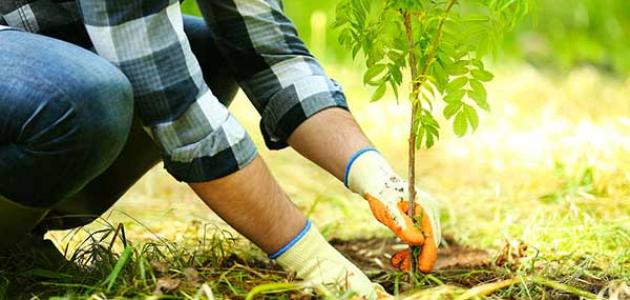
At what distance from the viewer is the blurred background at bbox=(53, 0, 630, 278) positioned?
7.23 ft

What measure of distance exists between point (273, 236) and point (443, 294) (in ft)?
0.90

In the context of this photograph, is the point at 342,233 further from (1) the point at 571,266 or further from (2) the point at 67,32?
(2) the point at 67,32

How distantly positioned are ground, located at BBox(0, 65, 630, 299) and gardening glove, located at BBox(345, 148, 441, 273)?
52 mm

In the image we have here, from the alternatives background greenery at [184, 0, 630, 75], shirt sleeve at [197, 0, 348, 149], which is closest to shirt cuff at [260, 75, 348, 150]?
shirt sleeve at [197, 0, 348, 149]

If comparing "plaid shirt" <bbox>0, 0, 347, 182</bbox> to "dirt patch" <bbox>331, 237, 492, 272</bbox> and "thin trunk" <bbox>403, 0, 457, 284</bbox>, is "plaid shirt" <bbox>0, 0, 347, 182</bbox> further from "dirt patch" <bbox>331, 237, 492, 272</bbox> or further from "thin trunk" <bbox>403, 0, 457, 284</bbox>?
"dirt patch" <bbox>331, 237, 492, 272</bbox>

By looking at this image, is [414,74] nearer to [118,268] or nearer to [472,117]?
[472,117]

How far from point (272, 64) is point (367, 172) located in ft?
0.88

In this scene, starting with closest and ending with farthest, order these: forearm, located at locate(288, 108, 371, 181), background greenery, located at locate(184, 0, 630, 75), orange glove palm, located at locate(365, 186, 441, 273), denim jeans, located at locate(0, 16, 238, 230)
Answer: denim jeans, located at locate(0, 16, 238, 230) → orange glove palm, located at locate(365, 186, 441, 273) → forearm, located at locate(288, 108, 371, 181) → background greenery, located at locate(184, 0, 630, 75)

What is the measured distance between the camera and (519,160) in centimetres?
300

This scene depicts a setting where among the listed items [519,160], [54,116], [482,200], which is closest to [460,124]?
[54,116]

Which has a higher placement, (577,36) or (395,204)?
(395,204)

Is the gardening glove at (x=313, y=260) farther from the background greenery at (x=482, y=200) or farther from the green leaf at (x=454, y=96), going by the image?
the green leaf at (x=454, y=96)

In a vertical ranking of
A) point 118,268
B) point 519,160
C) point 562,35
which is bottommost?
point 562,35

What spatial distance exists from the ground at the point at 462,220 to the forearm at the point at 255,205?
0.08 metres
